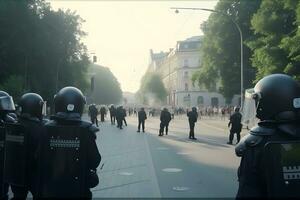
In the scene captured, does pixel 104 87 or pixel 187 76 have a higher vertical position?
pixel 187 76

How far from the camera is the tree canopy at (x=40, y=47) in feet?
128

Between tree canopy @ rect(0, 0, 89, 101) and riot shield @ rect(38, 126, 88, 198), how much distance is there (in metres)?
28.7

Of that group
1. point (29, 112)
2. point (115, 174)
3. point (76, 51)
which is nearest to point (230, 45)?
point (76, 51)

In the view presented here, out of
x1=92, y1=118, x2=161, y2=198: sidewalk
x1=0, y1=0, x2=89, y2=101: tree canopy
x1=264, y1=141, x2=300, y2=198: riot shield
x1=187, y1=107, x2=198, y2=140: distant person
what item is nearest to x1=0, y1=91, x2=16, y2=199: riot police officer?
x1=92, y1=118, x2=161, y2=198: sidewalk

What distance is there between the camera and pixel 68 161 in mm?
3867

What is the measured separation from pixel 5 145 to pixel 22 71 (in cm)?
3823

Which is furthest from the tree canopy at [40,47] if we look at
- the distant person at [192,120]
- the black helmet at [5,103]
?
the black helmet at [5,103]

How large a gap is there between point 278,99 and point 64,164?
1872 millimetres

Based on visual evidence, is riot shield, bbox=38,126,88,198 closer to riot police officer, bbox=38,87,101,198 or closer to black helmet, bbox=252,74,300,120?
riot police officer, bbox=38,87,101,198

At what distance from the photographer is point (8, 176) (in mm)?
4992

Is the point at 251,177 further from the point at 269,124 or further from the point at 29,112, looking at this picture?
the point at 29,112

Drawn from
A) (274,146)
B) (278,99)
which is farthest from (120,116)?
(274,146)

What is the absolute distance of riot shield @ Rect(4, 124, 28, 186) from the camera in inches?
193

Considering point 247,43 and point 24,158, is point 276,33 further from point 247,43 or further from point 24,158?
point 24,158
